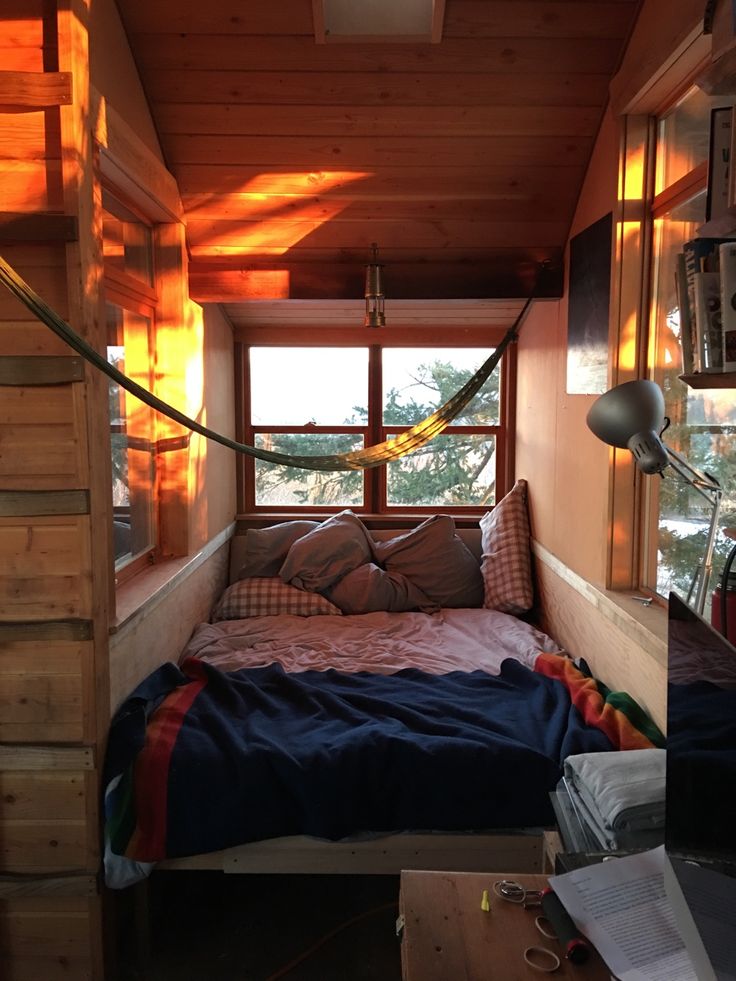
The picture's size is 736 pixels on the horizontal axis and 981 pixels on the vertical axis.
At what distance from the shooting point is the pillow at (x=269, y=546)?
3.80 meters

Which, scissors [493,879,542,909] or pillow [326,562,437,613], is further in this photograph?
pillow [326,562,437,613]

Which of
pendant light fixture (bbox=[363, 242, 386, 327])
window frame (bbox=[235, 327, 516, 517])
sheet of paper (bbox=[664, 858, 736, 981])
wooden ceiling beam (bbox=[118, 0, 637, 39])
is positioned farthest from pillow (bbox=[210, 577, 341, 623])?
sheet of paper (bbox=[664, 858, 736, 981])

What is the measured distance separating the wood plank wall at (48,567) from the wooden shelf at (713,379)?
137 centimetres

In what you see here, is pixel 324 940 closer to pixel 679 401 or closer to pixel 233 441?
pixel 233 441

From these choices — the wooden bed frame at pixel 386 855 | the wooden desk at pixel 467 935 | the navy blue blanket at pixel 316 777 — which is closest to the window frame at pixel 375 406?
the navy blue blanket at pixel 316 777

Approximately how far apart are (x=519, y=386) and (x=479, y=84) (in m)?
1.69

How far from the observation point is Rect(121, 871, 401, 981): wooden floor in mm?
2041

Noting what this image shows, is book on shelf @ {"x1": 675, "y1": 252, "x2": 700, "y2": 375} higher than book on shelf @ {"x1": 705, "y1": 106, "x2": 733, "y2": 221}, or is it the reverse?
book on shelf @ {"x1": 705, "y1": 106, "x2": 733, "y2": 221}

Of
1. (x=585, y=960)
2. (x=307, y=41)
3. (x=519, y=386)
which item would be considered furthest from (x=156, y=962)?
(x=519, y=386)

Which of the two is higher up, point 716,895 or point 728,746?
point 728,746

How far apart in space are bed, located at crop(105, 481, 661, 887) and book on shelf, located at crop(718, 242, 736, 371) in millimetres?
1151

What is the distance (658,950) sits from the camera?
1010 mm

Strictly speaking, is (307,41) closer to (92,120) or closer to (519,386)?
(92,120)

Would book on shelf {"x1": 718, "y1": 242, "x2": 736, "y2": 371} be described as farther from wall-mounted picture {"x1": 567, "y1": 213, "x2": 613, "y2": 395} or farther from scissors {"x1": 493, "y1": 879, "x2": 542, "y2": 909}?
wall-mounted picture {"x1": 567, "y1": 213, "x2": 613, "y2": 395}
